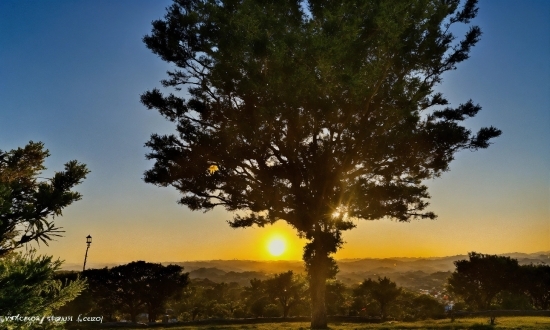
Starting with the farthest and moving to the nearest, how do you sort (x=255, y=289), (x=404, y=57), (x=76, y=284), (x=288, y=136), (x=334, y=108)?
(x=255, y=289) < (x=288, y=136) < (x=404, y=57) < (x=334, y=108) < (x=76, y=284)

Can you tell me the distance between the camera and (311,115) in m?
15.6

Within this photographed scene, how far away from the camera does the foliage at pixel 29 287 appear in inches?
225

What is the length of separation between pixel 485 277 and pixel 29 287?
29360 millimetres

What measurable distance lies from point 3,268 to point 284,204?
1241 centimetres

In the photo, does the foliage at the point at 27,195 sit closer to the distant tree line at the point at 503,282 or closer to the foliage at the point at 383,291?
the foliage at the point at 383,291

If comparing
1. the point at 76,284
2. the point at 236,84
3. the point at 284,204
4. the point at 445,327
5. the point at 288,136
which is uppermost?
the point at 236,84

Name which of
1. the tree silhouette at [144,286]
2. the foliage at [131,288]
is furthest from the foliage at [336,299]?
the foliage at [131,288]

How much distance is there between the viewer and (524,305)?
25.8 meters

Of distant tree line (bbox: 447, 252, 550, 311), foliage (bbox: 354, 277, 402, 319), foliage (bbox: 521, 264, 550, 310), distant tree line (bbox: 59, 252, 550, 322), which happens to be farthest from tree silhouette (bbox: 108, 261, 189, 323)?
foliage (bbox: 521, 264, 550, 310)

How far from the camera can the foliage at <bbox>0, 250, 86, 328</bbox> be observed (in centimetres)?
571

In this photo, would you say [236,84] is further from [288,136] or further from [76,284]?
[76,284]

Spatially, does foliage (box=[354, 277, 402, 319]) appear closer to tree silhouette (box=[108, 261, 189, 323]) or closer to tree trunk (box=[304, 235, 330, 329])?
tree trunk (box=[304, 235, 330, 329])

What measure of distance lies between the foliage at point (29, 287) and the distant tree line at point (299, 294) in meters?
19.1

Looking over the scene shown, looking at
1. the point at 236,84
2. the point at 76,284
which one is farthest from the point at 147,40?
the point at 76,284
